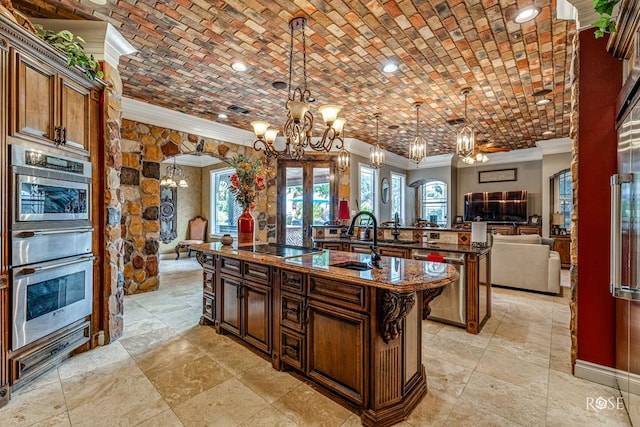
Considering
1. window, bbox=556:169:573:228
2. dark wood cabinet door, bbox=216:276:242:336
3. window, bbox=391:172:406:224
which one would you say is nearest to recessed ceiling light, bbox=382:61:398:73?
dark wood cabinet door, bbox=216:276:242:336

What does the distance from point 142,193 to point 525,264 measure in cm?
631

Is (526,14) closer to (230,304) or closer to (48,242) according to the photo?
(230,304)

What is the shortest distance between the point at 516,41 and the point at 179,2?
10.2ft

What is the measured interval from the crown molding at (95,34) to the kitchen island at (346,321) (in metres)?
2.35

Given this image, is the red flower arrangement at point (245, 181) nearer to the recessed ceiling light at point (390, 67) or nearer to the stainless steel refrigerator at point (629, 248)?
the recessed ceiling light at point (390, 67)

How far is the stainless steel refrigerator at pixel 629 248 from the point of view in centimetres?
161

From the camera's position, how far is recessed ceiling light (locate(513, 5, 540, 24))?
241cm

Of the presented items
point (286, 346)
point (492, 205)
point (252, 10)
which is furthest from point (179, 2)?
point (492, 205)

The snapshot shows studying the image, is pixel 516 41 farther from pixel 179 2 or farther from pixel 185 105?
pixel 185 105

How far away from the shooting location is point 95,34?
2.75 m

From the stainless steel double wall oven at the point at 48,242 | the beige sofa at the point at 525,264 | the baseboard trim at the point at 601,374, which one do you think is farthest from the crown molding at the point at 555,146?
the stainless steel double wall oven at the point at 48,242

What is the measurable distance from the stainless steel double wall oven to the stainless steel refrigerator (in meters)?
3.85

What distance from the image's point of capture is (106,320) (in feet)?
9.46

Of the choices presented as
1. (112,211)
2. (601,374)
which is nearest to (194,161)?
(112,211)
